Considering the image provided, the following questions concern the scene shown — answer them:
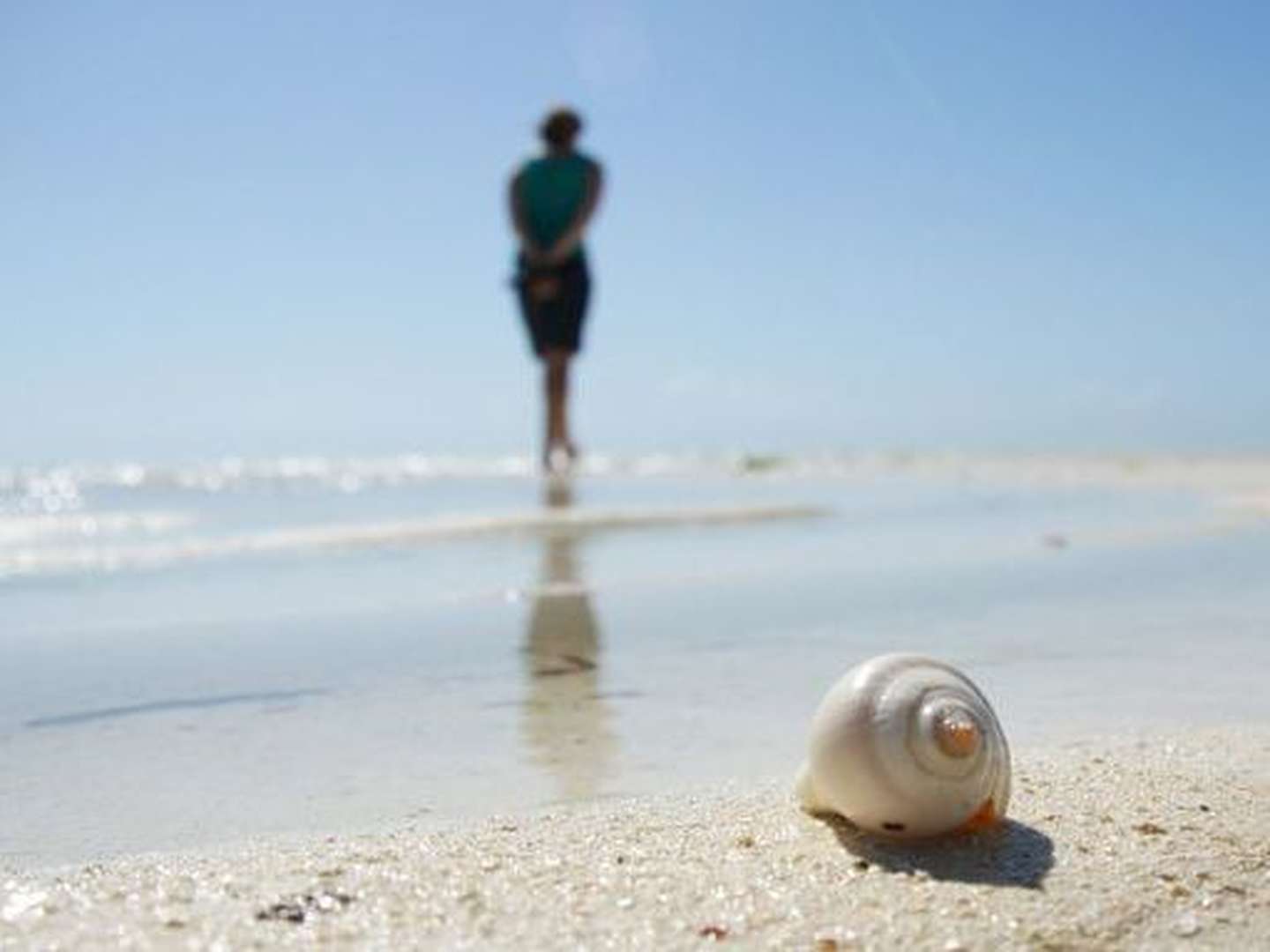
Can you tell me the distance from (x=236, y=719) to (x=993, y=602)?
3184 mm

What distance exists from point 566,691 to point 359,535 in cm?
484

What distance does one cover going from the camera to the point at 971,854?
251cm

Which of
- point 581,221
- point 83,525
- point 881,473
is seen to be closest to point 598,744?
point 83,525

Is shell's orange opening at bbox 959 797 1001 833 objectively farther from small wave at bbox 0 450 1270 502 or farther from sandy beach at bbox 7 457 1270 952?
small wave at bbox 0 450 1270 502

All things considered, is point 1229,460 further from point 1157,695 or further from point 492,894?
point 492,894

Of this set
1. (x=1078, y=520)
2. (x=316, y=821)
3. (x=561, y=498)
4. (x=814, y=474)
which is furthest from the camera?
(x=814, y=474)

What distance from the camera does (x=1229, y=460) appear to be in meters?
21.1

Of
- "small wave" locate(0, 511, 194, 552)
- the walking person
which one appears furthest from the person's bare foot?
"small wave" locate(0, 511, 194, 552)

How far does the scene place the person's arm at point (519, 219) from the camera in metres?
12.9

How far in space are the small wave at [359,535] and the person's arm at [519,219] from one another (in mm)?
3540

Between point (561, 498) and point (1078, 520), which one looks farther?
point (561, 498)

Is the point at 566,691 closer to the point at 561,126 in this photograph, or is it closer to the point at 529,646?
the point at 529,646

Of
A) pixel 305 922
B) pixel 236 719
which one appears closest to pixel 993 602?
pixel 236 719

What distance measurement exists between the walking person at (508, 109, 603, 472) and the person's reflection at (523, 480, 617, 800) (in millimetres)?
6434
